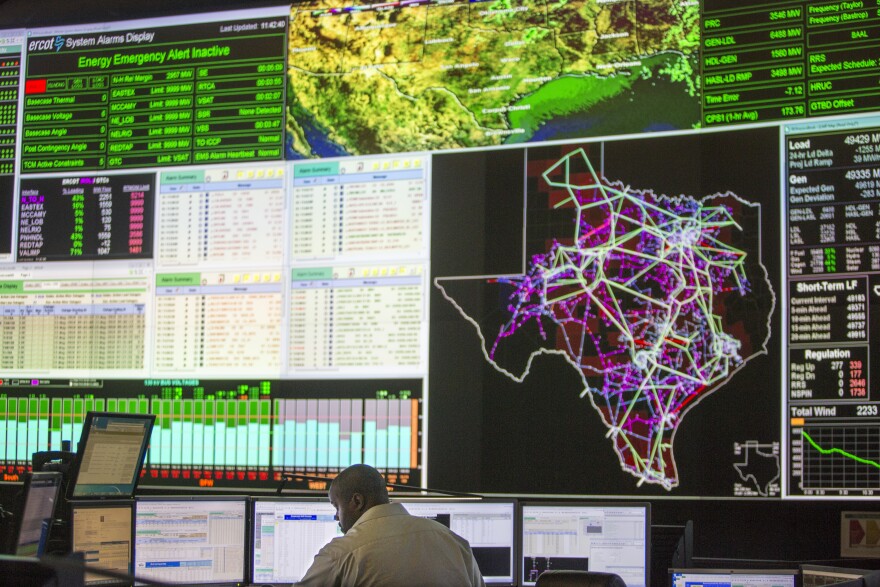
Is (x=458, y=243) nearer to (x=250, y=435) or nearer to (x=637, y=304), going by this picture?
(x=637, y=304)

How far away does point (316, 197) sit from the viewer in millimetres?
5004

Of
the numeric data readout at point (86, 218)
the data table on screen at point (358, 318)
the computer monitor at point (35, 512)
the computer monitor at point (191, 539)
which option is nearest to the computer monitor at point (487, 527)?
the computer monitor at point (191, 539)

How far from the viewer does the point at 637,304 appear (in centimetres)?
445

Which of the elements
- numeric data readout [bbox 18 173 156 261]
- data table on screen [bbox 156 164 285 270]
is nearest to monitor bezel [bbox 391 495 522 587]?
data table on screen [bbox 156 164 285 270]

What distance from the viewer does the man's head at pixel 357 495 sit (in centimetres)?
316

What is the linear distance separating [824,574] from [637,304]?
4.48 ft

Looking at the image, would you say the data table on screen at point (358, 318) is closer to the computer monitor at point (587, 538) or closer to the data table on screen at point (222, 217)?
the data table on screen at point (222, 217)

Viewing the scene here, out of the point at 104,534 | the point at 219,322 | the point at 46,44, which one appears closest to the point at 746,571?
the point at 104,534

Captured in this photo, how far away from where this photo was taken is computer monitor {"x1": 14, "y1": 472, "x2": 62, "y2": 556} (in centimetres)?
335

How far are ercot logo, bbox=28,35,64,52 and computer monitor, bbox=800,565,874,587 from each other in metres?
4.29

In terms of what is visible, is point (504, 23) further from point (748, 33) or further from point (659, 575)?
point (659, 575)

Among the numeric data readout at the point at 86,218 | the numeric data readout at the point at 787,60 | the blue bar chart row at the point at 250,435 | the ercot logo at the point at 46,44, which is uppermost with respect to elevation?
the ercot logo at the point at 46,44

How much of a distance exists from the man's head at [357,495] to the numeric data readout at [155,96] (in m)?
2.29

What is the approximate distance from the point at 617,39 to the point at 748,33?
0.54 m
